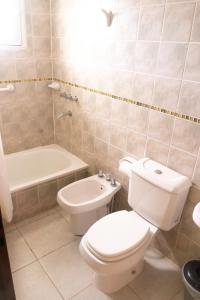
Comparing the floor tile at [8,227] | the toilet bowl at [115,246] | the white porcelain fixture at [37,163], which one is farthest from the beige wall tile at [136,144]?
the floor tile at [8,227]

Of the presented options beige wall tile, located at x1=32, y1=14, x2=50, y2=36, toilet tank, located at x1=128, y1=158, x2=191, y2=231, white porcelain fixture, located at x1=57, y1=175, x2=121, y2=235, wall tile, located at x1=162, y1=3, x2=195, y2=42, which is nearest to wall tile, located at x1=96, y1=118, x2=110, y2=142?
white porcelain fixture, located at x1=57, y1=175, x2=121, y2=235

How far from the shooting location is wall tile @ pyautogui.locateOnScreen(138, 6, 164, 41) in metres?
1.36

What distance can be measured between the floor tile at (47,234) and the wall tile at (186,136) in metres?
1.22

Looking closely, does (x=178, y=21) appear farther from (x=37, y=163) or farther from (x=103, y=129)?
(x=37, y=163)

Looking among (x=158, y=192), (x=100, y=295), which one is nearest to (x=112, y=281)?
(x=100, y=295)

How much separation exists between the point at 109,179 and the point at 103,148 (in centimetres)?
29

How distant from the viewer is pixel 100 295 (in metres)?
1.54

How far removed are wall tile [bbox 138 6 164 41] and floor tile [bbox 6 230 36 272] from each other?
1792 mm

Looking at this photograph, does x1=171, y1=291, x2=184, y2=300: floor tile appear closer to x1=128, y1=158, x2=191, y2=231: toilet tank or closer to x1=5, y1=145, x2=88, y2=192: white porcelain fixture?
x1=128, y1=158, x2=191, y2=231: toilet tank

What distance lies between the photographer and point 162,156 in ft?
5.19

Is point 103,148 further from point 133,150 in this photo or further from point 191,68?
point 191,68

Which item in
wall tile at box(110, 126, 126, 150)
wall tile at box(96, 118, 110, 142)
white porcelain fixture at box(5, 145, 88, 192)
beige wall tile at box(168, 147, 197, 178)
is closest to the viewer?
beige wall tile at box(168, 147, 197, 178)

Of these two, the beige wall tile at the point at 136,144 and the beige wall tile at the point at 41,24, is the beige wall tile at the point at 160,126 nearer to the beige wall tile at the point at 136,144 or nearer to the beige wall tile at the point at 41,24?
the beige wall tile at the point at 136,144

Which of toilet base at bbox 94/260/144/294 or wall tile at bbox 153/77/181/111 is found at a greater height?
wall tile at bbox 153/77/181/111
